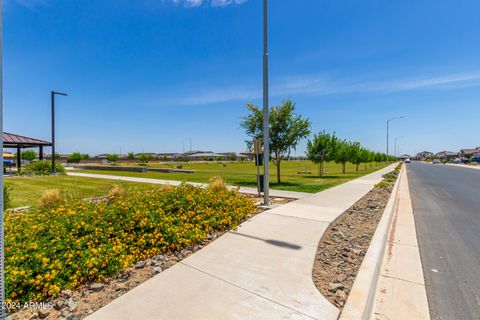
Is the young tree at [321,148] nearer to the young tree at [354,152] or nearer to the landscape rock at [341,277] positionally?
the young tree at [354,152]

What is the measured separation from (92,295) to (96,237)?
125 centimetres

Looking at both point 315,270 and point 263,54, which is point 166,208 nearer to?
point 315,270

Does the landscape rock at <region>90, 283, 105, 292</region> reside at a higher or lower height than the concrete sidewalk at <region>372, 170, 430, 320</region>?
higher

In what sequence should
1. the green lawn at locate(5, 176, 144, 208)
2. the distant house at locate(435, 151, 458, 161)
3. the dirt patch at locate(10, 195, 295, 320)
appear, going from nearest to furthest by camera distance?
the dirt patch at locate(10, 195, 295, 320) → the green lawn at locate(5, 176, 144, 208) → the distant house at locate(435, 151, 458, 161)

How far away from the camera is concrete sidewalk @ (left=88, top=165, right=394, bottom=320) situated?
8.21 feet

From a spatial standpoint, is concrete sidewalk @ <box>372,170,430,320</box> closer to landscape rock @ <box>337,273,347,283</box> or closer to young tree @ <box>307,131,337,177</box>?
landscape rock @ <box>337,273,347,283</box>

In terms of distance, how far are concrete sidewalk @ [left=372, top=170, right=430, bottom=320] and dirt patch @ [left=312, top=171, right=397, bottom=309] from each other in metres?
0.38

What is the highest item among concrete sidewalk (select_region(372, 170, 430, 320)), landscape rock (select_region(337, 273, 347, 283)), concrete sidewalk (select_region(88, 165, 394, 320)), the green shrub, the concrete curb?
the green shrub

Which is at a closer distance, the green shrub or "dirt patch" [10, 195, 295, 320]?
"dirt patch" [10, 195, 295, 320]

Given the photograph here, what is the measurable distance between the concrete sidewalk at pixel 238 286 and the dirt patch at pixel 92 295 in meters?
0.16

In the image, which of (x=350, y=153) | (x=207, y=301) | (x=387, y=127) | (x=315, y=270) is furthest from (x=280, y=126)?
(x=387, y=127)

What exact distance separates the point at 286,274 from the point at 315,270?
1.73 feet

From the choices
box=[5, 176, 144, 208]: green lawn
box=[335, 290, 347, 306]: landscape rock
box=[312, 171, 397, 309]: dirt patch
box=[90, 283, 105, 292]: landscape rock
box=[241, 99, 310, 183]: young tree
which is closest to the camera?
box=[335, 290, 347, 306]: landscape rock

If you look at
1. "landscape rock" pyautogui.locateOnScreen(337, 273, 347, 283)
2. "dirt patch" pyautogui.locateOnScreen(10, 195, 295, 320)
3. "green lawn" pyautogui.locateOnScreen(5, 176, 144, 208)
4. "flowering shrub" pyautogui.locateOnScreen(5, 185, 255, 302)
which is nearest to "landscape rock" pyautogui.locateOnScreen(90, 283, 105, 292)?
"dirt patch" pyautogui.locateOnScreen(10, 195, 295, 320)
